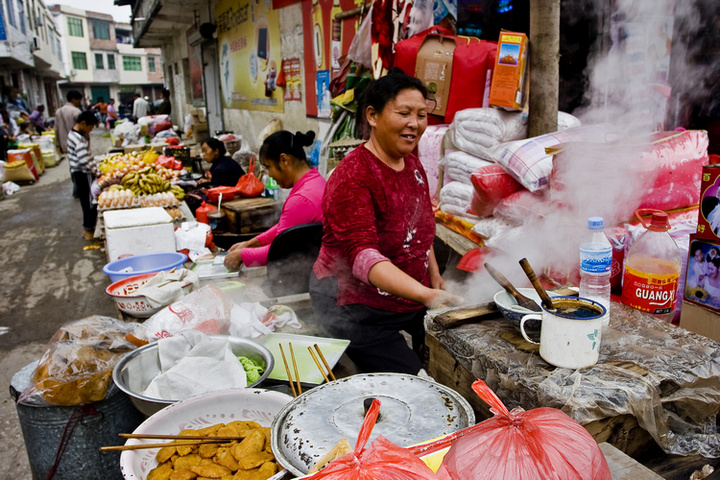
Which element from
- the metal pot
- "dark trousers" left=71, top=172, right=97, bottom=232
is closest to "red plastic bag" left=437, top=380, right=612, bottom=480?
the metal pot

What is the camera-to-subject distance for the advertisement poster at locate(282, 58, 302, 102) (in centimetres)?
823

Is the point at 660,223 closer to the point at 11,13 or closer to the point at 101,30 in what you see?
the point at 11,13

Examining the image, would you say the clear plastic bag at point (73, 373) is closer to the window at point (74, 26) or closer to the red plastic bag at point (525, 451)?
the red plastic bag at point (525, 451)

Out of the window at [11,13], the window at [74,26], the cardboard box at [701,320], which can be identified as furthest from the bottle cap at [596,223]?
the window at [74,26]

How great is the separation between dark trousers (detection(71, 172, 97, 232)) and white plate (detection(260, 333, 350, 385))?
260 inches

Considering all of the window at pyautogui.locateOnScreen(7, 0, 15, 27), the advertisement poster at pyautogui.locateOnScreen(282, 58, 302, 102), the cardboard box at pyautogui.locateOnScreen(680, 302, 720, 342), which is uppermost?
the window at pyautogui.locateOnScreen(7, 0, 15, 27)

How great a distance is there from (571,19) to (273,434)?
157 inches

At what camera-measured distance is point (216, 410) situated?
63.7 inches

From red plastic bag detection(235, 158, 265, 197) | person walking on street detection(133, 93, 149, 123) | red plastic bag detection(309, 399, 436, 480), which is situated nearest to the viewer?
red plastic bag detection(309, 399, 436, 480)

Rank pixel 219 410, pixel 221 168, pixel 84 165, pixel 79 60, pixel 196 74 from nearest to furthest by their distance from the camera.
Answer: pixel 219 410 → pixel 221 168 → pixel 84 165 → pixel 196 74 → pixel 79 60

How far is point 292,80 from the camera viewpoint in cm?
851

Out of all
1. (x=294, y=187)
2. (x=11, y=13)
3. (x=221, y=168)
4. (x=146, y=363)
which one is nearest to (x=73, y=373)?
(x=146, y=363)

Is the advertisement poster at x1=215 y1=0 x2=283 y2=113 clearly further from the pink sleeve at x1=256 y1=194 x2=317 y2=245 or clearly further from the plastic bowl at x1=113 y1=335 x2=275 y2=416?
the plastic bowl at x1=113 y1=335 x2=275 y2=416

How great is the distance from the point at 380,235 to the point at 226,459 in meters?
1.29
